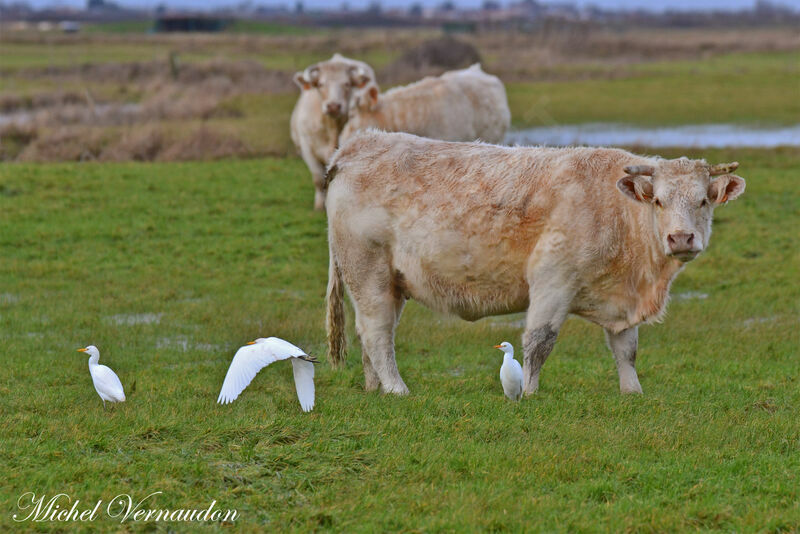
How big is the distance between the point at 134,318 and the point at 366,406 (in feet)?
15.6

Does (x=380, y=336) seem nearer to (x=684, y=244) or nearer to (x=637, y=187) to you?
(x=637, y=187)

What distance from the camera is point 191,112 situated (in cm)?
3128

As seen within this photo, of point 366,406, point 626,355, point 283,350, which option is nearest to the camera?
point 283,350

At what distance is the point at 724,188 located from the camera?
26.1ft

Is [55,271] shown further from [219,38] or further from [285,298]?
[219,38]

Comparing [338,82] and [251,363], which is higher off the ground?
[338,82]

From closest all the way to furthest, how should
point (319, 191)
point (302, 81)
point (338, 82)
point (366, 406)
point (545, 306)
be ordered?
1. point (366, 406)
2. point (545, 306)
3. point (338, 82)
4. point (319, 191)
5. point (302, 81)

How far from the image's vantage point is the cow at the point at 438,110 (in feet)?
56.6

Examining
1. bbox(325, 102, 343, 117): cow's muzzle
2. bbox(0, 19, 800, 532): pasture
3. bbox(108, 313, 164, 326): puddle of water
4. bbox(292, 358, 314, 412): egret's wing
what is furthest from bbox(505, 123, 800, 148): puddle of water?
bbox(292, 358, 314, 412): egret's wing

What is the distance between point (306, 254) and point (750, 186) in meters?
8.88

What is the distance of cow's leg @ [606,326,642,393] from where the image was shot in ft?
28.5

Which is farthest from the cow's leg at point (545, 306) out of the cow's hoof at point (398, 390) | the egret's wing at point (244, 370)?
the egret's wing at point (244, 370)

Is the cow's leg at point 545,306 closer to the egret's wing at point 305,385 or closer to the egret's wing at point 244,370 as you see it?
the egret's wing at point 305,385

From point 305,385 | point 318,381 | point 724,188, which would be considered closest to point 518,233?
point 724,188
